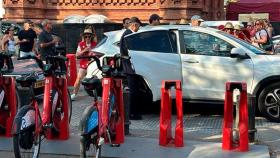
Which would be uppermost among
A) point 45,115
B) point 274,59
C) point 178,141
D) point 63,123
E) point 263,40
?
point 263,40

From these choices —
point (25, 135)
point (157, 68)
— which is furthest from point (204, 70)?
point (25, 135)

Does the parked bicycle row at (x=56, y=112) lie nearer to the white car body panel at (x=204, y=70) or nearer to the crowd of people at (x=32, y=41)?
the white car body panel at (x=204, y=70)

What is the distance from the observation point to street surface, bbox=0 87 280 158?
25.6ft

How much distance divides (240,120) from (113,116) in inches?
67.3

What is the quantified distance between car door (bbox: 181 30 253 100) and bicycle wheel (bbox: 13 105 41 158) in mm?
3727

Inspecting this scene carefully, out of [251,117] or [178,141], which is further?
[251,117]

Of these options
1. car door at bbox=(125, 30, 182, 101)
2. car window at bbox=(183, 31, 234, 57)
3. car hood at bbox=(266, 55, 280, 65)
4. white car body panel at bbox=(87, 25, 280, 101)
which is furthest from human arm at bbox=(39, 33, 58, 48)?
car hood at bbox=(266, 55, 280, 65)

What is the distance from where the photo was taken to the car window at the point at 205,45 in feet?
30.8

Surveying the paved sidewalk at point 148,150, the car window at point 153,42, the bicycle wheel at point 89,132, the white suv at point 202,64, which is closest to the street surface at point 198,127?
the paved sidewalk at point 148,150

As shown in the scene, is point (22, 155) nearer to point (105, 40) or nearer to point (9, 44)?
point (105, 40)

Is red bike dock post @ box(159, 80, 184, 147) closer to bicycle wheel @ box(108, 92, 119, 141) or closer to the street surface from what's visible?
the street surface

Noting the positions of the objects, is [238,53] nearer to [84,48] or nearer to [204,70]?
[204,70]

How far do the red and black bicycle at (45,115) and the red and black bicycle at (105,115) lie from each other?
65cm

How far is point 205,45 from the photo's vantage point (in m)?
9.52
